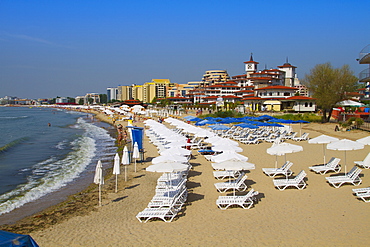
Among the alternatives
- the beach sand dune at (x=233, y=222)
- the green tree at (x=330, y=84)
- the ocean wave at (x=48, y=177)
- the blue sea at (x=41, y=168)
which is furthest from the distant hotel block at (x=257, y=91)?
the beach sand dune at (x=233, y=222)

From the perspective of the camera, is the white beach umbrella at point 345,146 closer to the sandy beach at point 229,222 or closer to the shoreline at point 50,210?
the sandy beach at point 229,222

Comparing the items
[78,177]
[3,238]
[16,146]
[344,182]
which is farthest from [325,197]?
[16,146]

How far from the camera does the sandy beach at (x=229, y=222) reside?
701cm

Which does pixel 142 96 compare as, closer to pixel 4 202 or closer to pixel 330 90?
pixel 330 90

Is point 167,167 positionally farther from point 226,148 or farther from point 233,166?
point 226,148

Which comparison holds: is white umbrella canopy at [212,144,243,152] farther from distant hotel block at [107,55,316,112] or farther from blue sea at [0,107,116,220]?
distant hotel block at [107,55,316,112]

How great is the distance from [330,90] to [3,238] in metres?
33.7

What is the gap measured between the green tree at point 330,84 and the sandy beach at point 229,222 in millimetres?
23018

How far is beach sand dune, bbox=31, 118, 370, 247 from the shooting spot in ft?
23.0

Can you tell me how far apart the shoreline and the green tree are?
89.9 feet

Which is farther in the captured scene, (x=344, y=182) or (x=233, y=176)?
(x=233, y=176)

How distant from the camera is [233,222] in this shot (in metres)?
7.99

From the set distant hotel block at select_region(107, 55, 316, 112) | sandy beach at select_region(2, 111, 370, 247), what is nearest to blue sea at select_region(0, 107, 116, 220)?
sandy beach at select_region(2, 111, 370, 247)

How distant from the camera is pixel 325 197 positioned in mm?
9625
